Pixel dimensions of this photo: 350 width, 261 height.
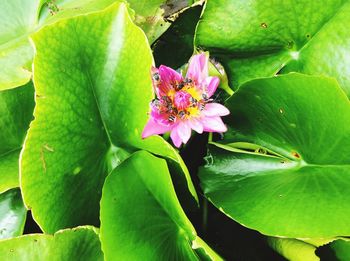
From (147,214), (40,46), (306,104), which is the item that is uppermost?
(40,46)

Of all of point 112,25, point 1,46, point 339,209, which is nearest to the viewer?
point 339,209

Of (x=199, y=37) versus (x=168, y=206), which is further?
(x=199, y=37)

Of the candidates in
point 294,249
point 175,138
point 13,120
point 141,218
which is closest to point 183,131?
point 175,138

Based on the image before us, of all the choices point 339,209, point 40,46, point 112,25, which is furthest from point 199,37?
point 339,209

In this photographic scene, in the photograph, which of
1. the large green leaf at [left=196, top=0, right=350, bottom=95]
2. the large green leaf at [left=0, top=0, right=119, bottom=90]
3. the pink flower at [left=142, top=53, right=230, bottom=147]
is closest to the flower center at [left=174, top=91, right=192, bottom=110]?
the pink flower at [left=142, top=53, right=230, bottom=147]

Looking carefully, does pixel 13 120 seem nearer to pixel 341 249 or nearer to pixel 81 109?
pixel 81 109

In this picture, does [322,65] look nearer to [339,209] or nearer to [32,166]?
[339,209]

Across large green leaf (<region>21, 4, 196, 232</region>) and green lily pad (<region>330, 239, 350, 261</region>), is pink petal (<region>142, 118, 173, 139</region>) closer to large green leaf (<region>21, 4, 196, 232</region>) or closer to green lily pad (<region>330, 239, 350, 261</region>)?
large green leaf (<region>21, 4, 196, 232</region>)
